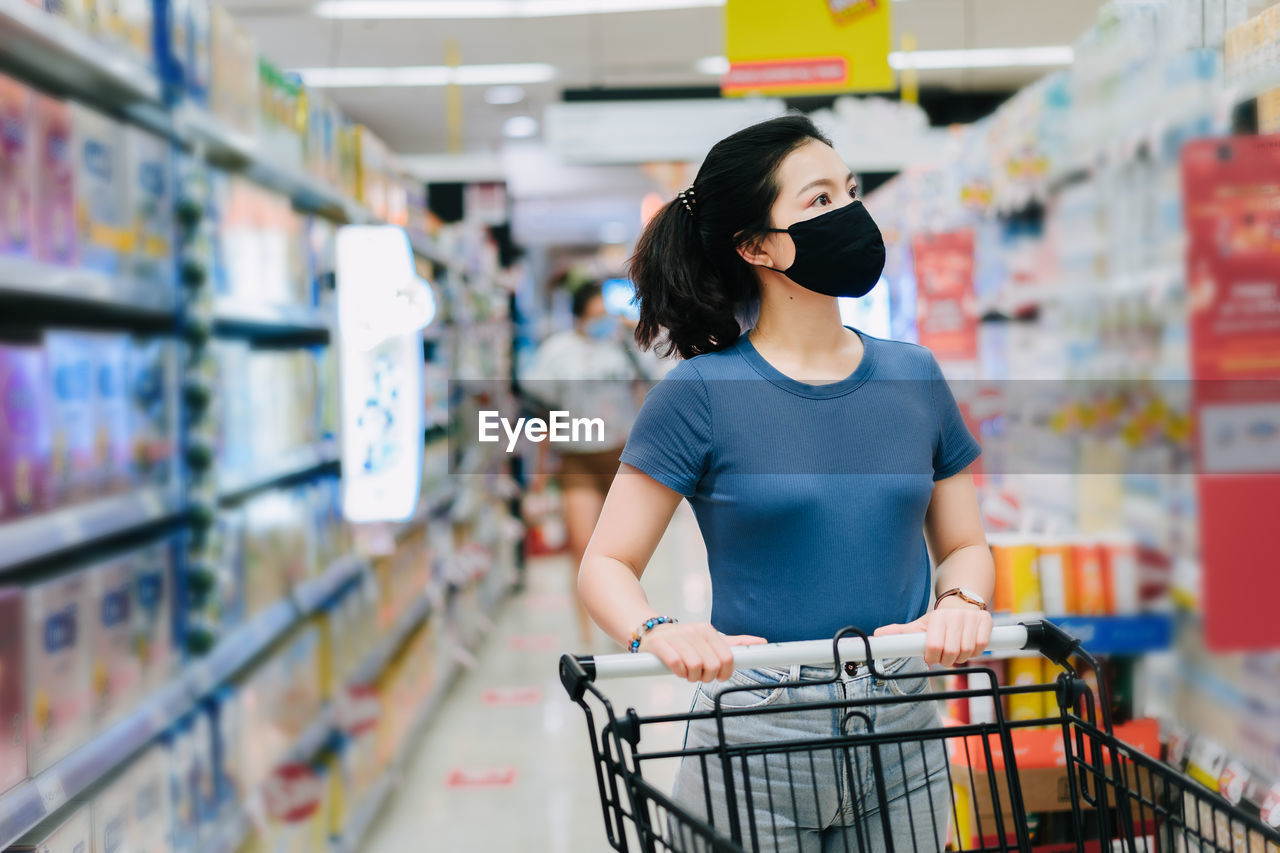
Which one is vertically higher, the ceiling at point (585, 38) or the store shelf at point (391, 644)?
the ceiling at point (585, 38)

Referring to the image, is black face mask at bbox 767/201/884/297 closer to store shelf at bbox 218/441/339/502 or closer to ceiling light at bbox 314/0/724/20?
store shelf at bbox 218/441/339/502

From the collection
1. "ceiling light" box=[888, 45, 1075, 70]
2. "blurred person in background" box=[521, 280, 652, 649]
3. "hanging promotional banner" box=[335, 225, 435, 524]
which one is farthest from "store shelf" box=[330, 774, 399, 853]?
"ceiling light" box=[888, 45, 1075, 70]

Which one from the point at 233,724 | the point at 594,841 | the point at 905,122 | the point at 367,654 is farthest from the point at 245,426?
the point at 905,122

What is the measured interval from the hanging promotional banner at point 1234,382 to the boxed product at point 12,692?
230cm

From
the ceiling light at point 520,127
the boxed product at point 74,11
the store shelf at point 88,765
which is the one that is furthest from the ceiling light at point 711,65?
the store shelf at point 88,765

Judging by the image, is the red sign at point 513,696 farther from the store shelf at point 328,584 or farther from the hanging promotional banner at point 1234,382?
the hanging promotional banner at point 1234,382

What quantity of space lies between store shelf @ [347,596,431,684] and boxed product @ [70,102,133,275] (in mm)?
1846

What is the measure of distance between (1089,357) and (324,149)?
2.39 metres

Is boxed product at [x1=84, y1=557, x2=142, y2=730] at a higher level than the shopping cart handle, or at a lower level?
lower

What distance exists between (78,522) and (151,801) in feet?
2.05

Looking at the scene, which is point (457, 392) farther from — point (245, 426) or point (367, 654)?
point (245, 426)

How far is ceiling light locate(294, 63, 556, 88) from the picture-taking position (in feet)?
28.6

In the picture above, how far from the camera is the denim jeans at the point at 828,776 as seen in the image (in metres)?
1.29

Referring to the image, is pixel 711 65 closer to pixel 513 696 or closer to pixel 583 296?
pixel 583 296
